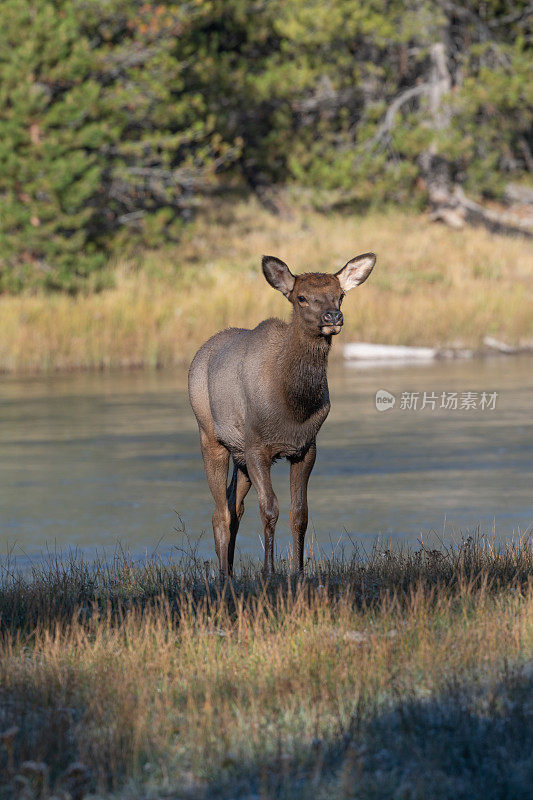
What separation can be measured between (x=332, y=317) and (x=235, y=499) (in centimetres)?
240

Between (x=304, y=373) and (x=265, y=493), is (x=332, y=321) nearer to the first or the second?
(x=304, y=373)

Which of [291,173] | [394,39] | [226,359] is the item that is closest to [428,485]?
[226,359]

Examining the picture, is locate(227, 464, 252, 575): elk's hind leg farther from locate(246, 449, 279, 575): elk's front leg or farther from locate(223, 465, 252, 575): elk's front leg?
locate(246, 449, 279, 575): elk's front leg

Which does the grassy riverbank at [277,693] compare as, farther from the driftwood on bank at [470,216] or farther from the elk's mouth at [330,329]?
the driftwood on bank at [470,216]

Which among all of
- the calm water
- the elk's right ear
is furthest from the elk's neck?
the calm water

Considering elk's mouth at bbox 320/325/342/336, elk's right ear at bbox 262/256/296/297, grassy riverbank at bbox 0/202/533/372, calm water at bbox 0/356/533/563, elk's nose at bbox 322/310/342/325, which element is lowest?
calm water at bbox 0/356/533/563

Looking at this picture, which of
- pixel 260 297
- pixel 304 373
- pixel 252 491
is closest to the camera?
pixel 304 373

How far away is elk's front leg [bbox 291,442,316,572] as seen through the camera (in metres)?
8.95

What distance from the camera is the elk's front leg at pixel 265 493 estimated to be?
877 cm

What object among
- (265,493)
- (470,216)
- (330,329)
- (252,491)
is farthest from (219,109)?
(330,329)

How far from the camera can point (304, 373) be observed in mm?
8703

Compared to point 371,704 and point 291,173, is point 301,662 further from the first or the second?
point 291,173

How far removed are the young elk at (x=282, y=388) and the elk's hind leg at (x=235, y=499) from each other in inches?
6.4

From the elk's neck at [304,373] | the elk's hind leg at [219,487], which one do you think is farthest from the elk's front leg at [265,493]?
the elk's hind leg at [219,487]
